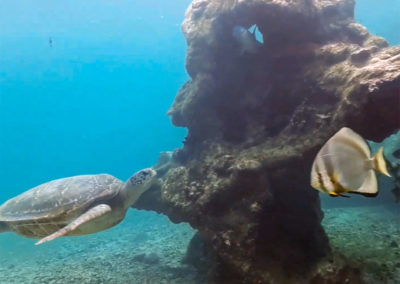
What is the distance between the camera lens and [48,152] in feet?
301

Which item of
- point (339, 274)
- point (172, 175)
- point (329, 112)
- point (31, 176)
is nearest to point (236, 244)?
point (339, 274)

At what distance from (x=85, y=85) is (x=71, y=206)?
88221mm

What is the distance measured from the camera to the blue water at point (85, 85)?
168 feet

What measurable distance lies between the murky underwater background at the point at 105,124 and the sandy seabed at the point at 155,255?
0.12 ft

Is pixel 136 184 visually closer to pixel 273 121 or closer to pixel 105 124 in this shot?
pixel 273 121

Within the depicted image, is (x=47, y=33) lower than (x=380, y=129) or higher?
higher

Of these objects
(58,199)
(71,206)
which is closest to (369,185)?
(71,206)

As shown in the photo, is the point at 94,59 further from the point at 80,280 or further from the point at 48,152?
the point at 80,280

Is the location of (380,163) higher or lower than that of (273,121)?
lower

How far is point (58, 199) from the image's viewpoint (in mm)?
6062

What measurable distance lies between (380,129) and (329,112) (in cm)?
84

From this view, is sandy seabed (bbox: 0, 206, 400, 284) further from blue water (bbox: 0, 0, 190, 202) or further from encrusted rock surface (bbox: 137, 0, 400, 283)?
blue water (bbox: 0, 0, 190, 202)

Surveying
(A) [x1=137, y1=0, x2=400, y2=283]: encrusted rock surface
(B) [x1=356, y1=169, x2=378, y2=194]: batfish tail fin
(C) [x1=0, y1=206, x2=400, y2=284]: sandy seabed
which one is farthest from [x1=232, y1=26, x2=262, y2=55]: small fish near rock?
(B) [x1=356, y1=169, x2=378, y2=194]: batfish tail fin

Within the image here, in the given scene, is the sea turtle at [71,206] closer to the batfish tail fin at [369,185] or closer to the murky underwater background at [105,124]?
the murky underwater background at [105,124]
